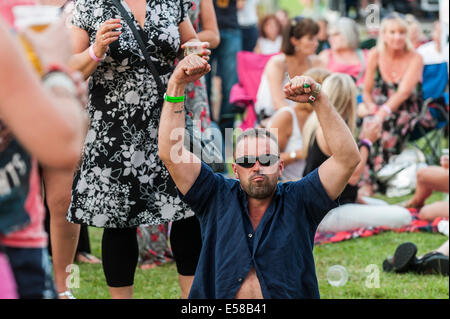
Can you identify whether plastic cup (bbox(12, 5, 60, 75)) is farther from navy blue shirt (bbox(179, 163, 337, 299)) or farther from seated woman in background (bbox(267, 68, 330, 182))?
seated woman in background (bbox(267, 68, 330, 182))

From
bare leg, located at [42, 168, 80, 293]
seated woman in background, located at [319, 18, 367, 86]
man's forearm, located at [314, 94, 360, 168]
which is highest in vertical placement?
man's forearm, located at [314, 94, 360, 168]

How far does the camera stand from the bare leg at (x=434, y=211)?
597cm

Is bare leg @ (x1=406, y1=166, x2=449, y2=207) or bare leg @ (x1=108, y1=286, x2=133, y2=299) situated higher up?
bare leg @ (x1=108, y1=286, x2=133, y2=299)

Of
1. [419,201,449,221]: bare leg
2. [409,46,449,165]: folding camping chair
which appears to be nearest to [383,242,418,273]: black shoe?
[419,201,449,221]: bare leg

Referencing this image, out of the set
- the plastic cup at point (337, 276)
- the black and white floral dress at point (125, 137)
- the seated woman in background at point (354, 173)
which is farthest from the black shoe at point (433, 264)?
the black and white floral dress at point (125, 137)

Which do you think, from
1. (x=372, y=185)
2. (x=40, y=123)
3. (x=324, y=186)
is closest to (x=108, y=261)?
(x=324, y=186)

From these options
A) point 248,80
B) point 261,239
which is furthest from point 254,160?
point 248,80

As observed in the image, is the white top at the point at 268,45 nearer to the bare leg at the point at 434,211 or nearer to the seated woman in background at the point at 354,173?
the seated woman in background at the point at 354,173

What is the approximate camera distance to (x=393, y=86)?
7.42 m

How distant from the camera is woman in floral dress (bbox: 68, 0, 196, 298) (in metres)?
3.33

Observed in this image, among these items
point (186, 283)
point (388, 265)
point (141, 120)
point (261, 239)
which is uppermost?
point (141, 120)

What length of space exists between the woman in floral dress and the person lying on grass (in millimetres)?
503

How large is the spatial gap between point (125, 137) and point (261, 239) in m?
0.90

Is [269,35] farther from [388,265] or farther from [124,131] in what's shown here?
[124,131]
